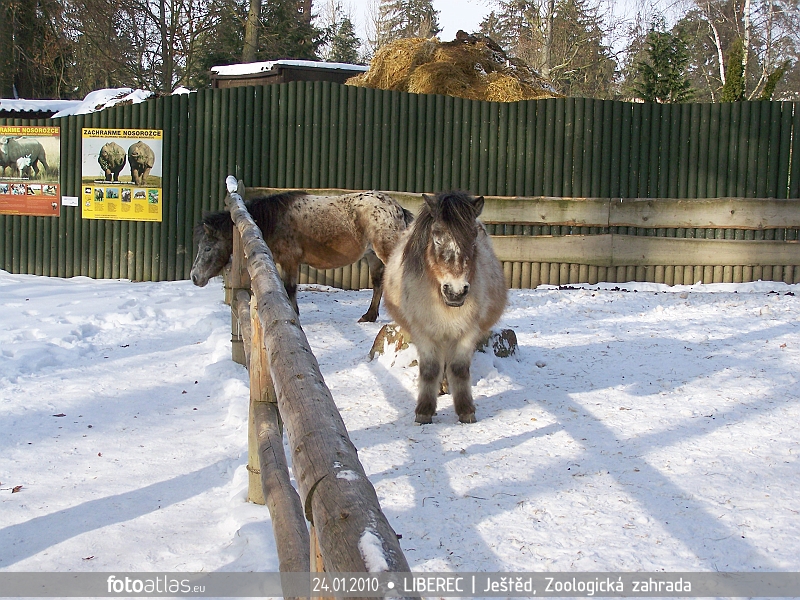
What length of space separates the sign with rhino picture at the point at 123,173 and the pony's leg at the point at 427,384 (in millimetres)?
6464

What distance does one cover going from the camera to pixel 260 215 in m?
8.15

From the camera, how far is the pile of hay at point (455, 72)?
1230 cm

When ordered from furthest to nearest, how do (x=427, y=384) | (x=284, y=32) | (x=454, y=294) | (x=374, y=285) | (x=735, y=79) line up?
(x=284, y=32)
(x=735, y=79)
(x=374, y=285)
(x=427, y=384)
(x=454, y=294)

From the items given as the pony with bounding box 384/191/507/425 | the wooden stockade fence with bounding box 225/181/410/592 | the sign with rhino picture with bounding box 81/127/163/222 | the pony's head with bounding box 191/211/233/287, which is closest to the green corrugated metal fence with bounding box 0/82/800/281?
the sign with rhino picture with bounding box 81/127/163/222

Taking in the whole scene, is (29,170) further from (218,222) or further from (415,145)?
(415,145)

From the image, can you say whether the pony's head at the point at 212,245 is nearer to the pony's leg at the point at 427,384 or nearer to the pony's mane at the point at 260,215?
the pony's mane at the point at 260,215

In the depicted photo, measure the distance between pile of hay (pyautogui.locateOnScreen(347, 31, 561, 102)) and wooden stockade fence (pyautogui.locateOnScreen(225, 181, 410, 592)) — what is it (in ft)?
30.4

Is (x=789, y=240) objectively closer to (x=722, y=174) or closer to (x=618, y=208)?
(x=722, y=174)

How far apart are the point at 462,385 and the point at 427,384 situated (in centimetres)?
24

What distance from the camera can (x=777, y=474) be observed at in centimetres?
384

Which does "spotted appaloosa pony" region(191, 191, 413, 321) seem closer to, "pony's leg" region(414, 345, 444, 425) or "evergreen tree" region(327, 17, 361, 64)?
"pony's leg" region(414, 345, 444, 425)

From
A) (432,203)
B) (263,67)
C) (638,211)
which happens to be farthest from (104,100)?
(432,203)

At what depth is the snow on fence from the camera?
9.73m

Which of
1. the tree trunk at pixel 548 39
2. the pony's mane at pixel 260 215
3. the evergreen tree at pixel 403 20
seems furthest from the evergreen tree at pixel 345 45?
the pony's mane at pixel 260 215
